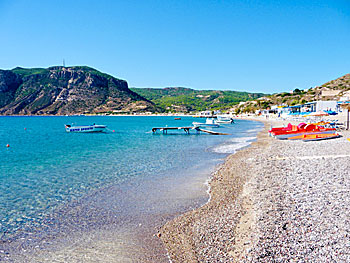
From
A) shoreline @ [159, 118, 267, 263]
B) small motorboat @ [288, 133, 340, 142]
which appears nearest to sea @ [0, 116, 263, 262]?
shoreline @ [159, 118, 267, 263]

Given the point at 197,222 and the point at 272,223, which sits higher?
the point at 272,223

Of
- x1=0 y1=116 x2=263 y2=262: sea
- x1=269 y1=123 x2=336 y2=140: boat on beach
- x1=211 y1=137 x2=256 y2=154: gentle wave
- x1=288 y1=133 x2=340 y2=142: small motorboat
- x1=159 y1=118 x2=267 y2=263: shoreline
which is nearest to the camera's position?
x1=159 y1=118 x2=267 y2=263: shoreline

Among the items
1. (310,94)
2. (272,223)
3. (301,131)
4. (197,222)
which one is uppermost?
(310,94)

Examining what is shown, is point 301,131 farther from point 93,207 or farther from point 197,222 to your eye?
point 93,207

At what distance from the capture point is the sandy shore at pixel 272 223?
17.8 feet

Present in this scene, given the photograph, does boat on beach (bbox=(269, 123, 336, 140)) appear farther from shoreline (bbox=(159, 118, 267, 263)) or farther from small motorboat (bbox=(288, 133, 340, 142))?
shoreline (bbox=(159, 118, 267, 263))

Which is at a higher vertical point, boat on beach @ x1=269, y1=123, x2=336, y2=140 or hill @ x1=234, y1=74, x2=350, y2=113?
hill @ x1=234, y1=74, x2=350, y2=113

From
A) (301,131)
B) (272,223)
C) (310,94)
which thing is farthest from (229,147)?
(310,94)

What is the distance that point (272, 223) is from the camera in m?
6.64

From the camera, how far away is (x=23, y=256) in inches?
256

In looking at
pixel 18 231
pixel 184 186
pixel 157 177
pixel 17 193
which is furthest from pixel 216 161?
pixel 18 231

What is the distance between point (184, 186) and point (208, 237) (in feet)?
18.5

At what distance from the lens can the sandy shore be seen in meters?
5.43

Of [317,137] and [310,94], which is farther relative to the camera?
[310,94]
